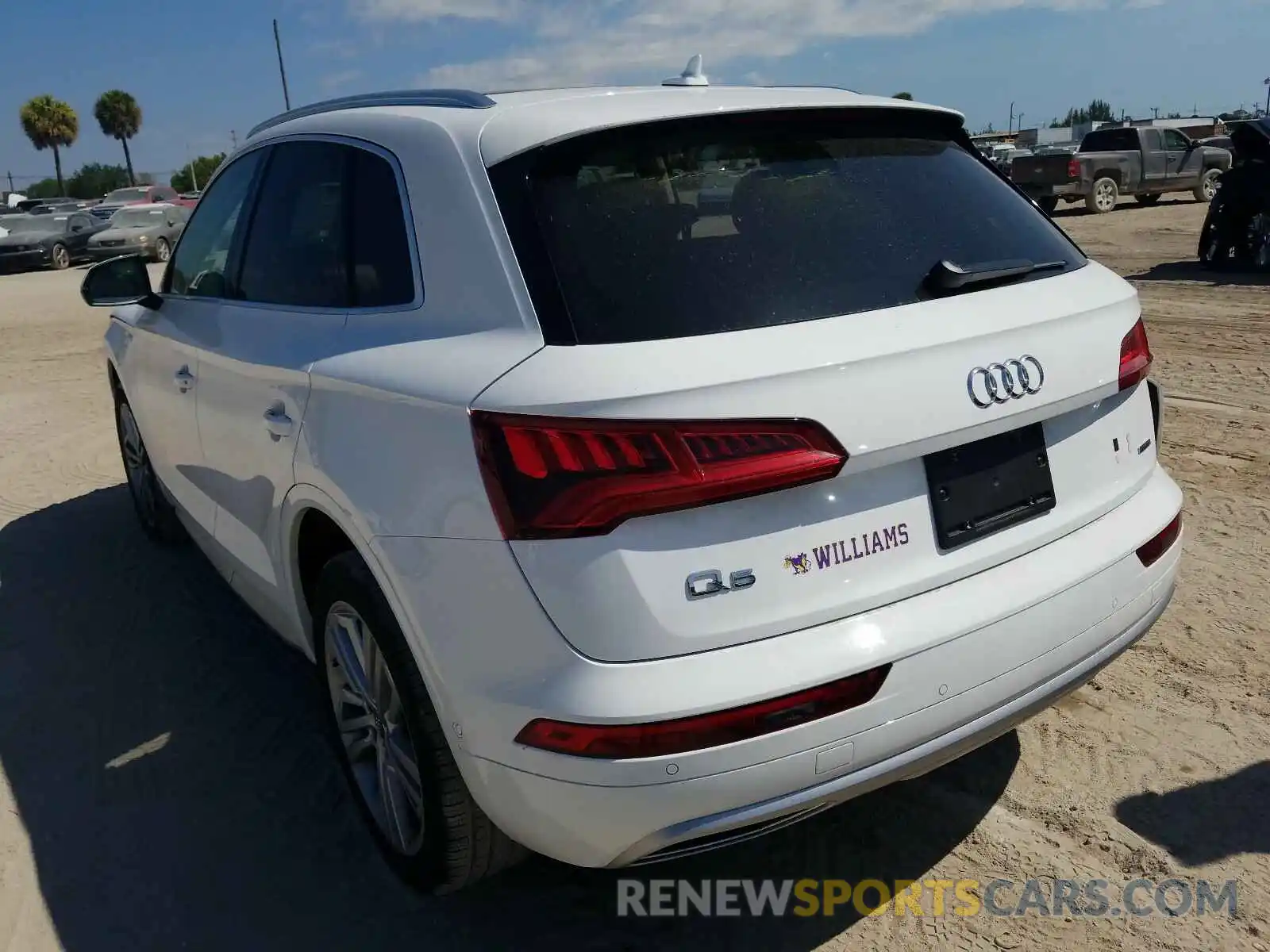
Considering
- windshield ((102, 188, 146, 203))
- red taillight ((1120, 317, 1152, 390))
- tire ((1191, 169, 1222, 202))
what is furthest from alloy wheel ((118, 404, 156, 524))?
windshield ((102, 188, 146, 203))

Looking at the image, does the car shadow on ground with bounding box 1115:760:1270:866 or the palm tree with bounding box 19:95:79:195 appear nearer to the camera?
the car shadow on ground with bounding box 1115:760:1270:866

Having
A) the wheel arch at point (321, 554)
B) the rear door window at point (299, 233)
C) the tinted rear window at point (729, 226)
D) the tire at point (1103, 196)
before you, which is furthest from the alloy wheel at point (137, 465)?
the tire at point (1103, 196)

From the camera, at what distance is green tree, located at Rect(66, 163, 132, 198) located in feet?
223

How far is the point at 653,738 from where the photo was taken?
1.92 meters

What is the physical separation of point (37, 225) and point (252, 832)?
26193 mm

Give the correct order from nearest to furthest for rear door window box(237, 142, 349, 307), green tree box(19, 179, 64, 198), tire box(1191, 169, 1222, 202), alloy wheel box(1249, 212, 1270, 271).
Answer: rear door window box(237, 142, 349, 307) → alloy wheel box(1249, 212, 1270, 271) → tire box(1191, 169, 1222, 202) → green tree box(19, 179, 64, 198)

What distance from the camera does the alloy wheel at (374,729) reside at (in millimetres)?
2547

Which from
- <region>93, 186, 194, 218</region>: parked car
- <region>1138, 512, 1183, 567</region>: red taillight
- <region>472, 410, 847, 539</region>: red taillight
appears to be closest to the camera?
<region>472, 410, 847, 539</region>: red taillight

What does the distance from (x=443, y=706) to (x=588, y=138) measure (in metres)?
1.21

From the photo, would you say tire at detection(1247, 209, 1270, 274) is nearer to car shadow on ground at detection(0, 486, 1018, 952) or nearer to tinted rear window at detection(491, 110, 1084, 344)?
car shadow on ground at detection(0, 486, 1018, 952)

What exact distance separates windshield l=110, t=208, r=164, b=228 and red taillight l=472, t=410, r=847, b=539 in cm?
2577

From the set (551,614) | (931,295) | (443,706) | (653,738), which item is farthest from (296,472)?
(931,295)

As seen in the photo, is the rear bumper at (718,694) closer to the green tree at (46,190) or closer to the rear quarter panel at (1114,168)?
the rear quarter panel at (1114,168)

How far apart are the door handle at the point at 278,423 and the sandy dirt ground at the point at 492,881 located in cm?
110
